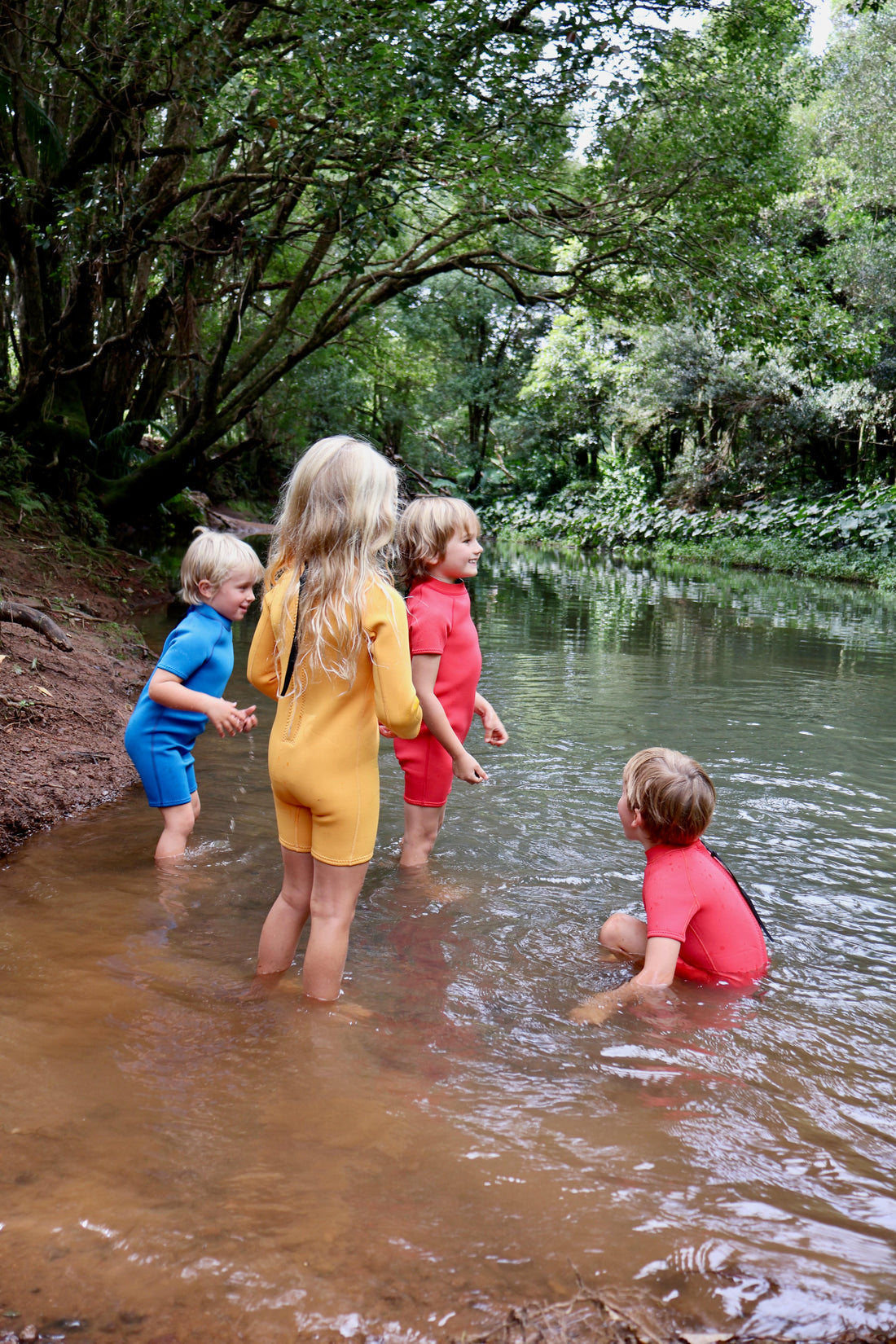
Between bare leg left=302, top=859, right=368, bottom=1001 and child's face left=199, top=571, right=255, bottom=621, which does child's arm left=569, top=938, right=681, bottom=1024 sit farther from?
child's face left=199, top=571, right=255, bottom=621

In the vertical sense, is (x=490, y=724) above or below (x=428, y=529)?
below

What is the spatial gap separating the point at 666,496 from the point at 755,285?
2052 cm

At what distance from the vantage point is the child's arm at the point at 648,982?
3035mm

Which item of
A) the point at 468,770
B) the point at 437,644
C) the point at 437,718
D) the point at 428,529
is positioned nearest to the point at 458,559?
the point at 428,529

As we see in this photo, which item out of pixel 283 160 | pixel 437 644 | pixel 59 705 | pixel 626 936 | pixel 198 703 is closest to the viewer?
pixel 626 936

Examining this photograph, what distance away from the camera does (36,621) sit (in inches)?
271

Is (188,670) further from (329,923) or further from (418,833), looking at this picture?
(329,923)

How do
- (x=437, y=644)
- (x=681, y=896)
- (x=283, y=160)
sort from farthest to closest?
(x=283, y=160) → (x=437, y=644) → (x=681, y=896)

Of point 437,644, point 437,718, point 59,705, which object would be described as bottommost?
point 59,705

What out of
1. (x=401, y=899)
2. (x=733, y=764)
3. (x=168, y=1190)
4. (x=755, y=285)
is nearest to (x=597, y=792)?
(x=733, y=764)

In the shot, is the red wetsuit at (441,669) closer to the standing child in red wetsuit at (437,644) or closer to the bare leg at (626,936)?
the standing child in red wetsuit at (437,644)

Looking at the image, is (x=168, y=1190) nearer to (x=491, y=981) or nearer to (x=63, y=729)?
(x=491, y=981)

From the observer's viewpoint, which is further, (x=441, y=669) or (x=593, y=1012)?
(x=441, y=669)

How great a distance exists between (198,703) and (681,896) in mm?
1804
